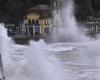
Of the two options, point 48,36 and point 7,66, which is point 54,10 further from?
point 7,66

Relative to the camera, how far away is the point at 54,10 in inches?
2827

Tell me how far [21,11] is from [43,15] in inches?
193

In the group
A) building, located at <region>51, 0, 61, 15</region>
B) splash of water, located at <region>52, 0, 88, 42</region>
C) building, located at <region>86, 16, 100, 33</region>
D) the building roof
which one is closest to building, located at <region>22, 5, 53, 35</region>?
the building roof

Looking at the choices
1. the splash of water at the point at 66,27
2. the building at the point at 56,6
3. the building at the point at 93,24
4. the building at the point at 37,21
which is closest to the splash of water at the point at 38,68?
the splash of water at the point at 66,27

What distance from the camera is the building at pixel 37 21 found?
63.4 metres

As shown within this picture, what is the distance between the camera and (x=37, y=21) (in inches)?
2569

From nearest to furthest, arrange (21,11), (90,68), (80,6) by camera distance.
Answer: (90,68) < (21,11) < (80,6)

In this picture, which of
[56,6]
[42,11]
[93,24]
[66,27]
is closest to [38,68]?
[42,11]

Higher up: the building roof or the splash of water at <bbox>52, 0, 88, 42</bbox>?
the building roof

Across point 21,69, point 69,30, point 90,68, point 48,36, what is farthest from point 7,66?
point 69,30

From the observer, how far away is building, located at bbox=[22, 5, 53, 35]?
6344 centimetres

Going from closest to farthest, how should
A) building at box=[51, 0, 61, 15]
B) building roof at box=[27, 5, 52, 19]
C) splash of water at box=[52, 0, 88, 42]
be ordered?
splash of water at box=[52, 0, 88, 42]
building roof at box=[27, 5, 52, 19]
building at box=[51, 0, 61, 15]

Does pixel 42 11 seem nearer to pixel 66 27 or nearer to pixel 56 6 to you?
pixel 66 27

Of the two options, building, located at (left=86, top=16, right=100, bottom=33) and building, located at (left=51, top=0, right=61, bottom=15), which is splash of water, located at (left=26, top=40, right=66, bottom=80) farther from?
building, located at (left=51, top=0, right=61, bottom=15)
